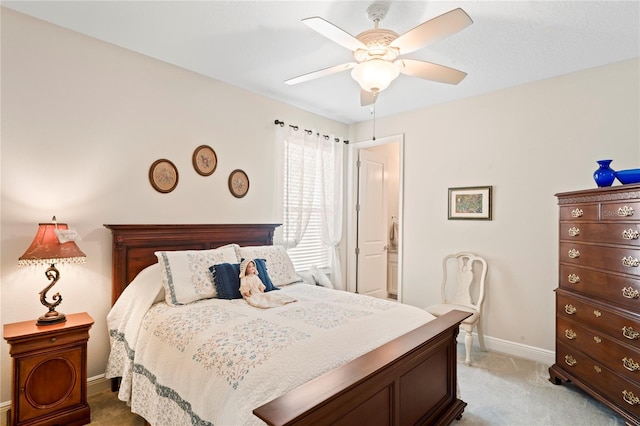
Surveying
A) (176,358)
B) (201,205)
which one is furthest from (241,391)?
(201,205)

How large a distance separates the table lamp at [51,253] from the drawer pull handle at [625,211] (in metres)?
3.69

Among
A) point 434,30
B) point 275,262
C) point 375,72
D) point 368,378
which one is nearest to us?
point 368,378

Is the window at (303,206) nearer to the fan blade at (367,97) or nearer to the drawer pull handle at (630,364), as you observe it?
the fan blade at (367,97)

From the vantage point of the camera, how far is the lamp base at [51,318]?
88.4 inches

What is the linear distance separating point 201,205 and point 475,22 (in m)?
2.76

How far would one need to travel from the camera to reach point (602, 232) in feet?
8.06

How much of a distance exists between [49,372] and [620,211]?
12.9 feet

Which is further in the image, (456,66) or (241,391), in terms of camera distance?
(456,66)

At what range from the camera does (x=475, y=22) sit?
2371 mm

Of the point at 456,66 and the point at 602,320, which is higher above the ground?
the point at 456,66

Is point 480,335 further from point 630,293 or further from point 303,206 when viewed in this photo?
point 303,206

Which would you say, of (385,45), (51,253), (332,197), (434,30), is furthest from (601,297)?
(51,253)

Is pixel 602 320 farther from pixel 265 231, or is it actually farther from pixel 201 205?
pixel 201 205

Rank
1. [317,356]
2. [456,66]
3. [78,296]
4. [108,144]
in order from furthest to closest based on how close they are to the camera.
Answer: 1. [456,66]
2. [108,144]
3. [78,296]
4. [317,356]
